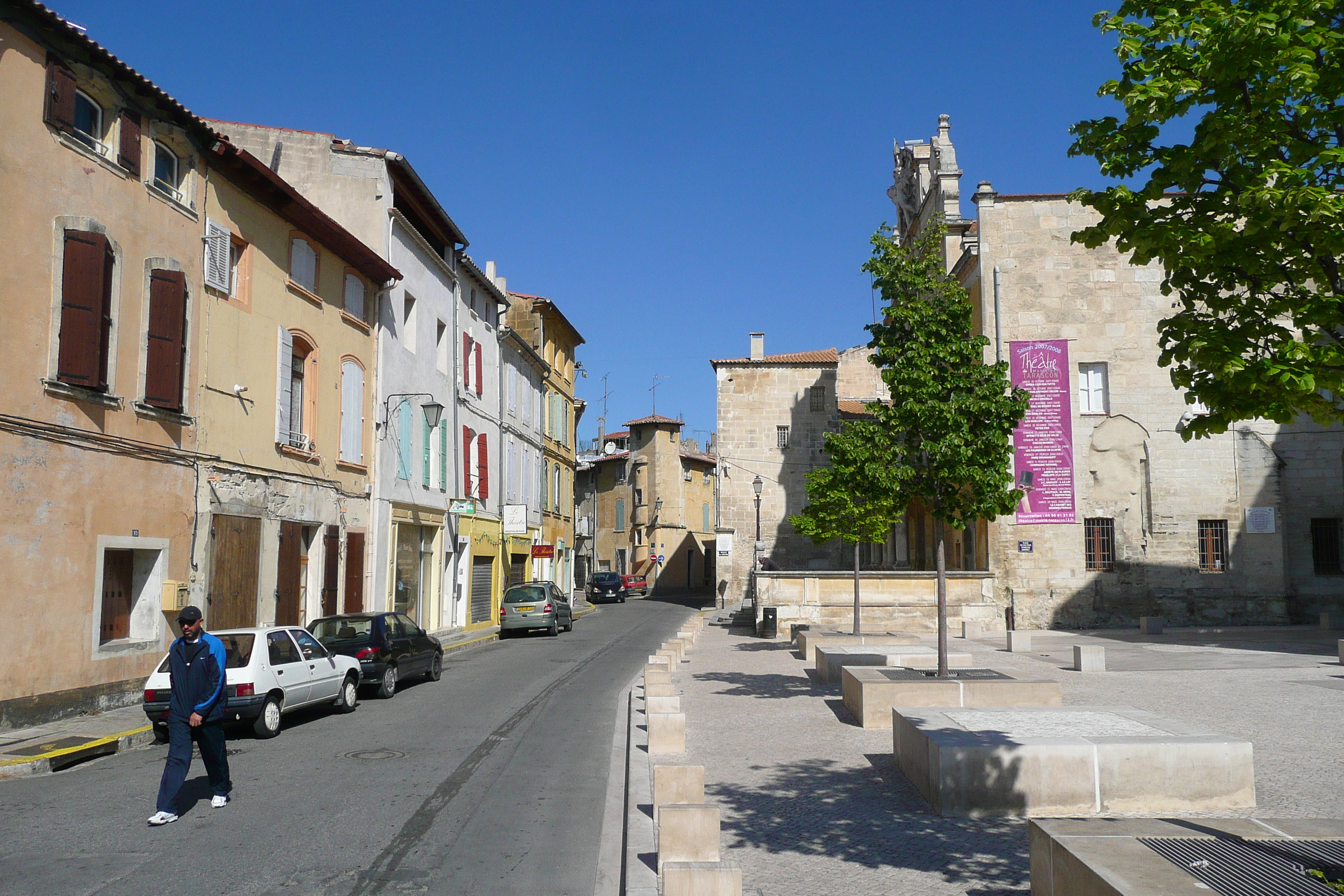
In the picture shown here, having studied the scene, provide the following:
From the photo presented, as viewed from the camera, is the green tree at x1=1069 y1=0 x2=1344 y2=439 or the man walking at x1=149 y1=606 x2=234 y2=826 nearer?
the green tree at x1=1069 y1=0 x2=1344 y2=439

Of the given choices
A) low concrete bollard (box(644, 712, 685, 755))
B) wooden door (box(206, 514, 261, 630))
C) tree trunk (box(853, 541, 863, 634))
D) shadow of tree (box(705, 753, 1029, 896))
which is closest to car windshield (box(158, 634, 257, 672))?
wooden door (box(206, 514, 261, 630))

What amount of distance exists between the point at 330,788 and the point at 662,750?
9.76 feet

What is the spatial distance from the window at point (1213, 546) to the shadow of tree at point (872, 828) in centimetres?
2366

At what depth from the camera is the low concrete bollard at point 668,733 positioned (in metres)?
9.37

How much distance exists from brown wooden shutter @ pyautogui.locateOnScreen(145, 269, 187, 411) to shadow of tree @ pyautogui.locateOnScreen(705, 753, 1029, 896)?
34.8ft

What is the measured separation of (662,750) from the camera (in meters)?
9.42

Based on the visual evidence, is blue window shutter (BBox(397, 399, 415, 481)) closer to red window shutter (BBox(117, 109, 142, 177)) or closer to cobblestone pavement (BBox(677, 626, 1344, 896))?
cobblestone pavement (BBox(677, 626, 1344, 896))

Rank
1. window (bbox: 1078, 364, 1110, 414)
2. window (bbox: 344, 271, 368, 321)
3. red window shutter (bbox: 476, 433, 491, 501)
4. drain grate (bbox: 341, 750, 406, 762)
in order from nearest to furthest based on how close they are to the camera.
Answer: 1. drain grate (bbox: 341, 750, 406, 762)
2. window (bbox: 344, 271, 368, 321)
3. window (bbox: 1078, 364, 1110, 414)
4. red window shutter (bbox: 476, 433, 491, 501)

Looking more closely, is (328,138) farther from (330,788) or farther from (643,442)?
(643,442)

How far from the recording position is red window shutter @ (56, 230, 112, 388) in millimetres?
12938

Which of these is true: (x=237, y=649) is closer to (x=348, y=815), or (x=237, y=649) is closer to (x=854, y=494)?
(x=348, y=815)

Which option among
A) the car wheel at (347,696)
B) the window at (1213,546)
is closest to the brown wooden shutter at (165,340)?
the car wheel at (347,696)

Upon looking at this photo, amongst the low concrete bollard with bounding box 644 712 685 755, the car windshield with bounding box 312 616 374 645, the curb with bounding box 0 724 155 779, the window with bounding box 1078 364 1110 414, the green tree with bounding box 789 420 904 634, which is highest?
the window with bounding box 1078 364 1110 414

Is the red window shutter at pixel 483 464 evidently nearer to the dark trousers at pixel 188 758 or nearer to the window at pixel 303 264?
the window at pixel 303 264
